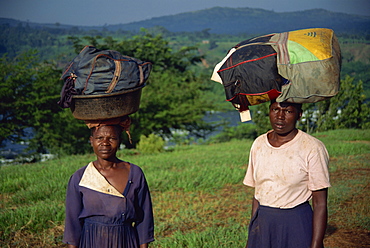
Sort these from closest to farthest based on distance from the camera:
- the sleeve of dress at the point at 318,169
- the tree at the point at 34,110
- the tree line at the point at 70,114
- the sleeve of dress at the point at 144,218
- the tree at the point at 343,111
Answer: the sleeve of dress at the point at 318,169 < the sleeve of dress at the point at 144,218 < the tree at the point at 343,111 < the tree line at the point at 70,114 < the tree at the point at 34,110

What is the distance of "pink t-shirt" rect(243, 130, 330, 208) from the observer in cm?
228

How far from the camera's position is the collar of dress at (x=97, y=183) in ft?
7.89

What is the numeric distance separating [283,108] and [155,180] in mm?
4974

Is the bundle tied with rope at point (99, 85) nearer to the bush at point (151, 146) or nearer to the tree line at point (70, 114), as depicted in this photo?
the bush at point (151, 146)

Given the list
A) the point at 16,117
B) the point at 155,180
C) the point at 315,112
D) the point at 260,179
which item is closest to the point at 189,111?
the point at 315,112

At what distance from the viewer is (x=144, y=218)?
2518 mm

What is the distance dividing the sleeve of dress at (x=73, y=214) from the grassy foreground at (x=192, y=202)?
77.1 inches

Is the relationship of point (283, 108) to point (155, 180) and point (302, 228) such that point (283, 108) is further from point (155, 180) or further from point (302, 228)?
point (155, 180)

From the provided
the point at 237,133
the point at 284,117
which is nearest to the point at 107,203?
the point at 284,117

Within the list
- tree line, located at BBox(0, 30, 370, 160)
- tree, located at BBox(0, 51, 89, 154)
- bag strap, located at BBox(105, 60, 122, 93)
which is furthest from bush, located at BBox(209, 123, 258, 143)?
bag strap, located at BBox(105, 60, 122, 93)

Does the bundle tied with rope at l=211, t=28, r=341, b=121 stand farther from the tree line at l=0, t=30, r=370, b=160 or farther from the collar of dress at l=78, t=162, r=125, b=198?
the tree line at l=0, t=30, r=370, b=160

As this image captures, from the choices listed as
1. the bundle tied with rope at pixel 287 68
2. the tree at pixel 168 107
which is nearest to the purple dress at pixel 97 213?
the bundle tied with rope at pixel 287 68

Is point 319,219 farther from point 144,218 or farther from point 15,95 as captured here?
point 15,95

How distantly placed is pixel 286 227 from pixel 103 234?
1095 millimetres
